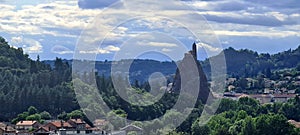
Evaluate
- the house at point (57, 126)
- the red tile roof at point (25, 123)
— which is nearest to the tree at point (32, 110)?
the red tile roof at point (25, 123)

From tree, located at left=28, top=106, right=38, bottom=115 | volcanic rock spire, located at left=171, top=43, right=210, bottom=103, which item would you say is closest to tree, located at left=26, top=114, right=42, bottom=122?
tree, located at left=28, top=106, right=38, bottom=115

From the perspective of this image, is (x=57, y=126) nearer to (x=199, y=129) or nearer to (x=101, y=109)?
(x=199, y=129)

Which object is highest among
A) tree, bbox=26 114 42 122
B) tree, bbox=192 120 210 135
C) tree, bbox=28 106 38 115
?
tree, bbox=28 106 38 115

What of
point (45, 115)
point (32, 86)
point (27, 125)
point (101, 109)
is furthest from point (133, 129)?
point (32, 86)

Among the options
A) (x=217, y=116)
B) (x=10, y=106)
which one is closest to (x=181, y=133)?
(x=217, y=116)

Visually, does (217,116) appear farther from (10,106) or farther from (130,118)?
(10,106)

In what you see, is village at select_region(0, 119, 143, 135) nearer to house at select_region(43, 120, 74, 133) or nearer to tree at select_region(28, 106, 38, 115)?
house at select_region(43, 120, 74, 133)
